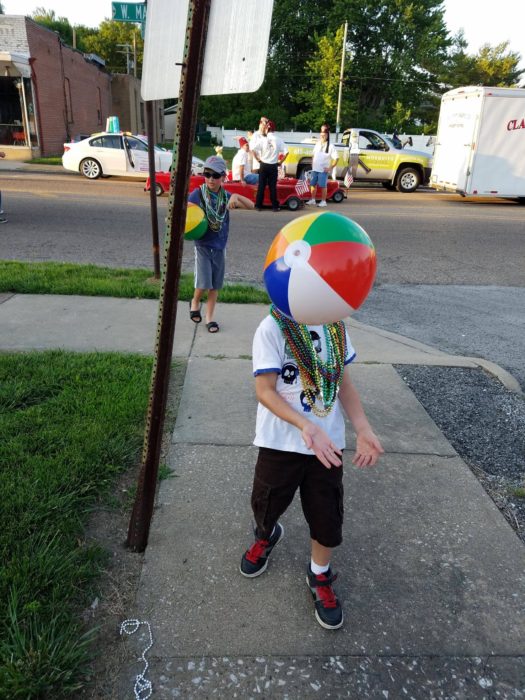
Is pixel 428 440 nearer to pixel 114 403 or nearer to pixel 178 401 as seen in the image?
pixel 178 401

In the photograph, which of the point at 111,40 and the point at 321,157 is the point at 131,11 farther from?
the point at 111,40

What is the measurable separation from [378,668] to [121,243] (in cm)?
838

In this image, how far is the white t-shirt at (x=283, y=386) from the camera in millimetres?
1957

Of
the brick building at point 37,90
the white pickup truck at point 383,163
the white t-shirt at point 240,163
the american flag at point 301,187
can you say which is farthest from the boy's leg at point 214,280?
the brick building at point 37,90

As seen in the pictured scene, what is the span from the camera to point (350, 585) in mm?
2338

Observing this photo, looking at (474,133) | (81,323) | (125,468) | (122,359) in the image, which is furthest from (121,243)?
(474,133)

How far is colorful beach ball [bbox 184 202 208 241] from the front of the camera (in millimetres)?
4590

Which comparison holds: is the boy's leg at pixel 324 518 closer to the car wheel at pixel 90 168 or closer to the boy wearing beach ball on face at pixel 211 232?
the boy wearing beach ball on face at pixel 211 232

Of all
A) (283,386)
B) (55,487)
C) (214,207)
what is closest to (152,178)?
(214,207)

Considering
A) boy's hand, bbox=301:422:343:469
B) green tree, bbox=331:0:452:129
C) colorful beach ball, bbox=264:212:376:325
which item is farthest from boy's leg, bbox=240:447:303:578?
green tree, bbox=331:0:452:129

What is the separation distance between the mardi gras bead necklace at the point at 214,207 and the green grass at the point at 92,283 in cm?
140

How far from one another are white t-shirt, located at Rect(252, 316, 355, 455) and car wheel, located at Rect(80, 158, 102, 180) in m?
17.5

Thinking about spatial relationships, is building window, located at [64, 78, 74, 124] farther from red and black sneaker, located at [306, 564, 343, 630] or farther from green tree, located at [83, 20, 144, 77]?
green tree, located at [83, 20, 144, 77]

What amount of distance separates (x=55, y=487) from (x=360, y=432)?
1.59 metres
